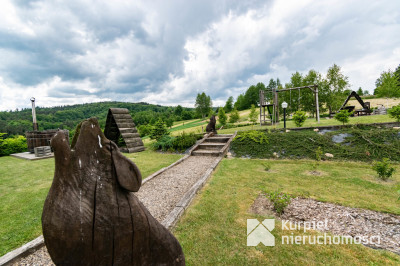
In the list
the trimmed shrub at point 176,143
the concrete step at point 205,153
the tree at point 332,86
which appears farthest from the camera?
the tree at point 332,86

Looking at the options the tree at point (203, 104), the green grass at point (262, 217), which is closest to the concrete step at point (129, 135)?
the green grass at point (262, 217)

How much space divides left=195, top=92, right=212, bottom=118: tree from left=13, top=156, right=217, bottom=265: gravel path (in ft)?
200

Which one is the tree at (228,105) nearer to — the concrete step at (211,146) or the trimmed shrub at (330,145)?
the concrete step at (211,146)

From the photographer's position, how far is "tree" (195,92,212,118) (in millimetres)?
68312

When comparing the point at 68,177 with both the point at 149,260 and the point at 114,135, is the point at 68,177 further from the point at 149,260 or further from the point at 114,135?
the point at 114,135

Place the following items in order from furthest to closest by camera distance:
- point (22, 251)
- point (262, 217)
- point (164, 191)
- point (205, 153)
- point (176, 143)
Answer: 1. point (176, 143)
2. point (205, 153)
3. point (164, 191)
4. point (262, 217)
5. point (22, 251)

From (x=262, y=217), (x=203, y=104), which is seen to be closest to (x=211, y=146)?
(x=262, y=217)

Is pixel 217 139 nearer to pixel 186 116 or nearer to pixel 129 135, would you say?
pixel 129 135

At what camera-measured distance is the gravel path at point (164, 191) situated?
2.87 m

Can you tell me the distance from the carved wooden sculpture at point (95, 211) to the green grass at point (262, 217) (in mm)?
1282

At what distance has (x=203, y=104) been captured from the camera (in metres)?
68.6

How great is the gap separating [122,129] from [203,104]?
5768 centimetres

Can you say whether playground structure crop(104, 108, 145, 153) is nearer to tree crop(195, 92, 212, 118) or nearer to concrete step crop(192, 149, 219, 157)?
concrete step crop(192, 149, 219, 157)

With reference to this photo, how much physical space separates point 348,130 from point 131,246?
1211cm
